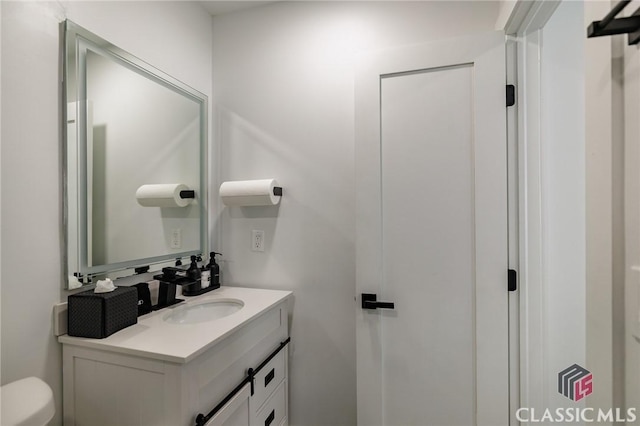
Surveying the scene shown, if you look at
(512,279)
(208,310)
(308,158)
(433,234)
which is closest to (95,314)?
(208,310)

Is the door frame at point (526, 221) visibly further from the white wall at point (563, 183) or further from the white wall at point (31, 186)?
the white wall at point (31, 186)

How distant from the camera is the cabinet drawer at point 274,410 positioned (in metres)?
1.36

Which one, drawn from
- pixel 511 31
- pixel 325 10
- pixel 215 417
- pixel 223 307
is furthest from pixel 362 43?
pixel 215 417

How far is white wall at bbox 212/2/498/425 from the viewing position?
161 centimetres

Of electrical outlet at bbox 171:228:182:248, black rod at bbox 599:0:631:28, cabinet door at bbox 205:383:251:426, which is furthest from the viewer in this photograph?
electrical outlet at bbox 171:228:182:248

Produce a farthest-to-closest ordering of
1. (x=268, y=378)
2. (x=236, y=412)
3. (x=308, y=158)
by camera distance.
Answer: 1. (x=308, y=158)
2. (x=268, y=378)
3. (x=236, y=412)

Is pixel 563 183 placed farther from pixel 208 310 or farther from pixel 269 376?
pixel 208 310

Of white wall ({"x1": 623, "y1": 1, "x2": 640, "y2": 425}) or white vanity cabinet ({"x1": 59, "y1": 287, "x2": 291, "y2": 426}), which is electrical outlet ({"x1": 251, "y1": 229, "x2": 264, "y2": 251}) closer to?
white vanity cabinet ({"x1": 59, "y1": 287, "x2": 291, "y2": 426})

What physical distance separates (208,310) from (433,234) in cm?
121

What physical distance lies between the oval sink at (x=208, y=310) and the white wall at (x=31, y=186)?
481mm

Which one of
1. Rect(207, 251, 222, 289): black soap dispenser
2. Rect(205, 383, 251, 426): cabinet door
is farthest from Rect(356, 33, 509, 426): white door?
Rect(207, 251, 222, 289): black soap dispenser

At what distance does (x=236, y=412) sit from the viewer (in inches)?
45.3

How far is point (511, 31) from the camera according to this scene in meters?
1.25

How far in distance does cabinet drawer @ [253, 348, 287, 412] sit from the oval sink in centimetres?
33
